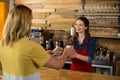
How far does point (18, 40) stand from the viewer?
1.56 m

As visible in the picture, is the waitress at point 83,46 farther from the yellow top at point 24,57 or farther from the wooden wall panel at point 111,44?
the wooden wall panel at point 111,44

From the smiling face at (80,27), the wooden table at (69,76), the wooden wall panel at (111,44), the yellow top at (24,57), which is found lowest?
the wooden table at (69,76)

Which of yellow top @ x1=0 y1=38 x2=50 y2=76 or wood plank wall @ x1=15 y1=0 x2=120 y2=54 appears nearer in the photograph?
yellow top @ x1=0 y1=38 x2=50 y2=76

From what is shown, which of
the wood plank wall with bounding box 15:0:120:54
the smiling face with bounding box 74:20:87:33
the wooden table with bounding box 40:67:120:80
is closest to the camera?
the wooden table with bounding box 40:67:120:80

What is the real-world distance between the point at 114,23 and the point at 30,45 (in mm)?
2966

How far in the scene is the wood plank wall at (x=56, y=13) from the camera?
14.8 ft

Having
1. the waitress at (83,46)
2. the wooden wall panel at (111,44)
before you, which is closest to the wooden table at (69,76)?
the waitress at (83,46)

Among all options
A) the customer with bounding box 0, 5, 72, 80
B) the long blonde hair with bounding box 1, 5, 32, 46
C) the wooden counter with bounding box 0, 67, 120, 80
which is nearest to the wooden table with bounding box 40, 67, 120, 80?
the wooden counter with bounding box 0, 67, 120, 80

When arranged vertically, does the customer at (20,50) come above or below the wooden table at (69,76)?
above

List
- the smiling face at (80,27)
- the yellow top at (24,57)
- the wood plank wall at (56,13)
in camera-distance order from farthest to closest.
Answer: the wood plank wall at (56,13) → the smiling face at (80,27) → the yellow top at (24,57)

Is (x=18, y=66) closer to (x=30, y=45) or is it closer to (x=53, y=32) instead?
(x=30, y=45)

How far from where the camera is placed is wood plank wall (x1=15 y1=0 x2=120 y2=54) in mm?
4508

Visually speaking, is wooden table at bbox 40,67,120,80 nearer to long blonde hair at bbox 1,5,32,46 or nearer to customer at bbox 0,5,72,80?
customer at bbox 0,5,72,80

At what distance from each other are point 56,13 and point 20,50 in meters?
3.26
